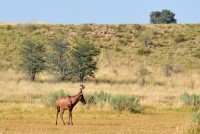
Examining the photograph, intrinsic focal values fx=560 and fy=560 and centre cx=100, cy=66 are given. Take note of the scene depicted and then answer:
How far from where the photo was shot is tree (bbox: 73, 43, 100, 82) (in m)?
50.5

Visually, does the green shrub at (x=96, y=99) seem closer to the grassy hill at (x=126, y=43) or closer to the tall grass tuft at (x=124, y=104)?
the tall grass tuft at (x=124, y=104)

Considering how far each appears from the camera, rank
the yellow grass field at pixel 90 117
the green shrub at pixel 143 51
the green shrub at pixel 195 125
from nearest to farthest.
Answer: the green shrub at pixel 195 125 < the yellow grass field at pixel 90 117 < the green shrub at pixel 143 51

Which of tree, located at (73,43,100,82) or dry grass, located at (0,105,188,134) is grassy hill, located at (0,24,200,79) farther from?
dry grass, located at (0,105,188,134)

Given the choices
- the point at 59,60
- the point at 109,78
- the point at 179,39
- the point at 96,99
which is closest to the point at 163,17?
the point at 179,39

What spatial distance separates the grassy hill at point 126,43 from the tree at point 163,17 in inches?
691

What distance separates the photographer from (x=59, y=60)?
5159cm

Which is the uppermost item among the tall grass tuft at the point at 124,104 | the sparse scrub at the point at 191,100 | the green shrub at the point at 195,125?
the green shrub at the point at 195,125

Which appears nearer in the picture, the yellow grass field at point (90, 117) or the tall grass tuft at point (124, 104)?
the yellow grass field at point (90, 117)

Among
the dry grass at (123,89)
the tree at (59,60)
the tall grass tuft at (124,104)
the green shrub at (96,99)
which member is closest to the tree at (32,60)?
the tree at (59,60)

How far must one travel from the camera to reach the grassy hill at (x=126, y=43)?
64688 millimetres

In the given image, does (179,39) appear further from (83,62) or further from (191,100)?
(191,100)

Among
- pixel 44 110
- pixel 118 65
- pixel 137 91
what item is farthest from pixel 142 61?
pixel 44 110

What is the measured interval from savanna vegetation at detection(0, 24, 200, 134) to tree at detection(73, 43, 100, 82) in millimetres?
97

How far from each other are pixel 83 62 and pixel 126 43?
85.2 ft
